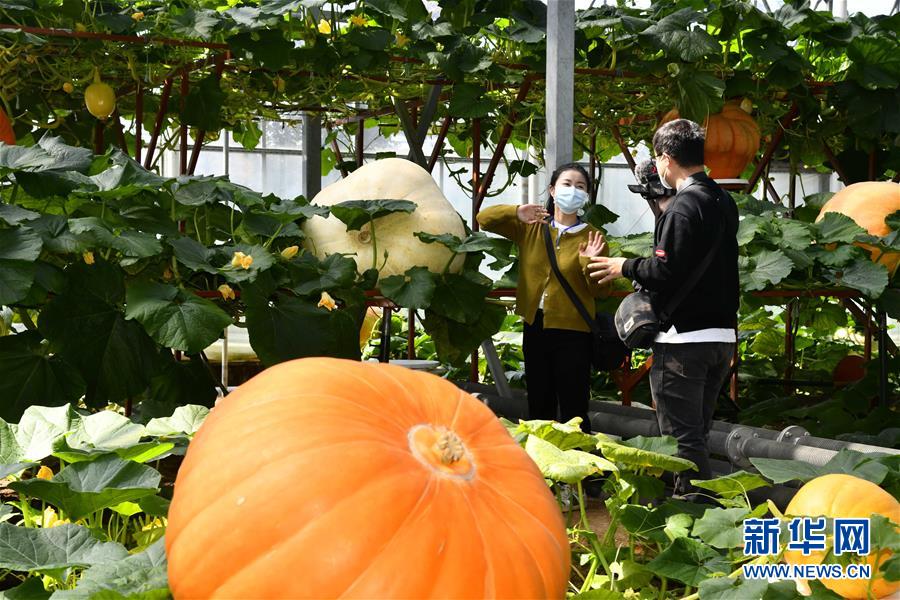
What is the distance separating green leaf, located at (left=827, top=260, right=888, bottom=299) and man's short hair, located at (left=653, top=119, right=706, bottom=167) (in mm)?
917

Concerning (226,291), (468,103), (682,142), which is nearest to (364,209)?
(226,291)

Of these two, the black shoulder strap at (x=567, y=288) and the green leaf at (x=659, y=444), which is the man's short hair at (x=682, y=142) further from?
the green leaf at (x=659, y=444)

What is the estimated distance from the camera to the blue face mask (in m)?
3.06

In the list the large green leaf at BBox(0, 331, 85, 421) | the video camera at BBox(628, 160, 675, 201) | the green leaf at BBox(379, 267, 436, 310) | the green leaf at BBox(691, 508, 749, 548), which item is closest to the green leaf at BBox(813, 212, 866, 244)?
the video camera at BBox(628, 160, 675, 201)

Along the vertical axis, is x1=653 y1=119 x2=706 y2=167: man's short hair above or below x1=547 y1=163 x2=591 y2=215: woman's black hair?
above

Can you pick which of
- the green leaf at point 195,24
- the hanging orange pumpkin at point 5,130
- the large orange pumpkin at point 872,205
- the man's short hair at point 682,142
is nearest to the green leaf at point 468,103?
the green leaf at point 195,24

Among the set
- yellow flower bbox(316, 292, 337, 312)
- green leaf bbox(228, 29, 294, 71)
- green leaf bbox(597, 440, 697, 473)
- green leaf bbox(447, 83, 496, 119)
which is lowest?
green leaf bbox(597, 440, 697, 473)

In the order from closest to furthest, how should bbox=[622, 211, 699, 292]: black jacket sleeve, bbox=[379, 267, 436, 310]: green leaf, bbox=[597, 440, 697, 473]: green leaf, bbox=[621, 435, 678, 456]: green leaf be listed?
bbox=[597, 440, 697, 473]: green leaf, bbox=[621, 435, 678, 456]: green leaf, bbox=[622, 211, 699, 292]: black jacket sleeve, bbox=[379, 267, 436, 310]: green leaf

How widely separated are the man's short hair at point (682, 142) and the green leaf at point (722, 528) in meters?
1.24

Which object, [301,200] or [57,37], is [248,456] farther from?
[57,37]

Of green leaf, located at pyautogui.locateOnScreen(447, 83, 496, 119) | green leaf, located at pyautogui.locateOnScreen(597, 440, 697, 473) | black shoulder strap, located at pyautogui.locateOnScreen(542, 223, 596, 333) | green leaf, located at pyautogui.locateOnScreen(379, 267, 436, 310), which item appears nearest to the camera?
green leaf, located at pyautogui.locateOnScreen(597, 440, 697, 473)

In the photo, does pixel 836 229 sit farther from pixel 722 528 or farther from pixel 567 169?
pixel 722 528

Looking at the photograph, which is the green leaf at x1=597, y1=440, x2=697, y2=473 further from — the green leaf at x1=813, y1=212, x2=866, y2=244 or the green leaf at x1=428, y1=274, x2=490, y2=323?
the green leaf at x1=813, y1=212, x2=866, y2=244

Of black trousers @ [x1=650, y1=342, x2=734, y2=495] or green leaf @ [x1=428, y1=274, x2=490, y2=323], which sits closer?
black trousers @ [x1=650, y1=342, x2=734, y2=495]
